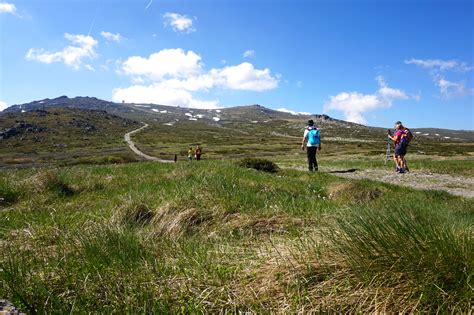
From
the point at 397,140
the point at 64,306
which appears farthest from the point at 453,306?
the point at 397,140

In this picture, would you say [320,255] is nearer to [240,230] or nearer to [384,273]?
[384,273]

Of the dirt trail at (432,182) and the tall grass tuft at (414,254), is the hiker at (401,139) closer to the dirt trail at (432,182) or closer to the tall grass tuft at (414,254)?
the dirt trail at (432,182)

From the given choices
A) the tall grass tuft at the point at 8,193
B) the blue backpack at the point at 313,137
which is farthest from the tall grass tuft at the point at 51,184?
the blue backpack at the point at 313,137

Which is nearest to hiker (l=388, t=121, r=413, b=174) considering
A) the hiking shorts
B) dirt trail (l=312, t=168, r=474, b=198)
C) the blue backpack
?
the hiking shorts

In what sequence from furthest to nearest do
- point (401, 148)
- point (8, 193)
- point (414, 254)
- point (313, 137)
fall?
point (401, 148)
point (313, 137)
point (8, 193)
point (414, 254)

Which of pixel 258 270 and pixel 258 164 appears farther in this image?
pixel 258 164

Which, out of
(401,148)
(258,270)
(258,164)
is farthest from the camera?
(258,164)

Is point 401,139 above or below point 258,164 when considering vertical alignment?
above

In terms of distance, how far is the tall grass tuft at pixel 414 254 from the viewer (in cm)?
308

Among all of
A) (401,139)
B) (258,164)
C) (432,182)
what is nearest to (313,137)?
(258,164)

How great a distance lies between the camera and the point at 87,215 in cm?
763

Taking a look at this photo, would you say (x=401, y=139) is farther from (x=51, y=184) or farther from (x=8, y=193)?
(x=8, y=193)

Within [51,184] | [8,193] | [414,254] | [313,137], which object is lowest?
[8,193]

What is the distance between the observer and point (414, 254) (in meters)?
3.40
